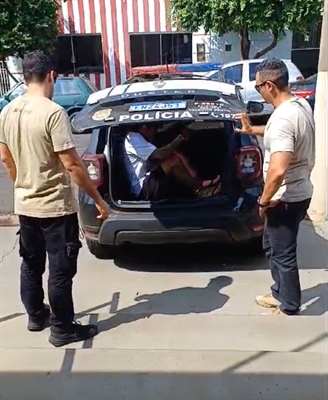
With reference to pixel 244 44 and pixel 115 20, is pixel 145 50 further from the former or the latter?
pixel 244 44

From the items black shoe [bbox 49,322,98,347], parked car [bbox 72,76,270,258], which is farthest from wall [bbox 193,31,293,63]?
black shoe [bbox 49,322,98,347]

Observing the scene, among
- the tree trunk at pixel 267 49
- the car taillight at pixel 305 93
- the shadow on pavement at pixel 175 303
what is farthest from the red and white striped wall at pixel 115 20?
the shadow on pavement at pixel 175 303

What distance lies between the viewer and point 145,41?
20.0 metres

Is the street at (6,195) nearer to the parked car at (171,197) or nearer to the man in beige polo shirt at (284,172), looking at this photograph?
the parked car at (171,197)

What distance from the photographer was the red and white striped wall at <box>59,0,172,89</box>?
759 inches

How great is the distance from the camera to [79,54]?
20156 millimetres

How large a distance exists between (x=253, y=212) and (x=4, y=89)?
16516 millimetres

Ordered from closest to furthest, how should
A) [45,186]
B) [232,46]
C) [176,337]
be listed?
1. [45,186]
2. [176,337]
3. [232,46]

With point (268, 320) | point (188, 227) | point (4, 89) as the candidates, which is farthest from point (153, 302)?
point (4, 89)

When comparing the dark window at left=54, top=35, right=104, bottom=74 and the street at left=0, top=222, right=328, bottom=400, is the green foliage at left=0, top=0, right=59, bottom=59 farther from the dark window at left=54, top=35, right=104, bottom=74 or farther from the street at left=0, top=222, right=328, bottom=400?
the street at left=0, top=222, right=328, bottom=400

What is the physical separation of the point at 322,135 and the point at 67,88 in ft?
30.4

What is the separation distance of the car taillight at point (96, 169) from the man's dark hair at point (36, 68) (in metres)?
1.37

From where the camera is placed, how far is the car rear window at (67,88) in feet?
42.3

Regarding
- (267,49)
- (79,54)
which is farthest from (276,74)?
(79,54)
